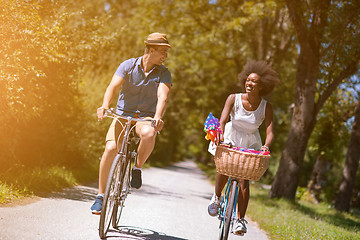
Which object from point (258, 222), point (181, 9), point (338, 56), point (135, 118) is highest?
point (181, 9)

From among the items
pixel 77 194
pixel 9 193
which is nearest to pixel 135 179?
pixel 9 193

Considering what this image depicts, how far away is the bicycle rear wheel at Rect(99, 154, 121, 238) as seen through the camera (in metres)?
4.79

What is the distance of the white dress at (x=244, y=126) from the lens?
5.59 metres

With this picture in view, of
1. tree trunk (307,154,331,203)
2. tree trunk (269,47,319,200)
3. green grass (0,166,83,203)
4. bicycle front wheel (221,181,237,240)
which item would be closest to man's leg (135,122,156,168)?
bicycle front wheel (221,181,237,240)

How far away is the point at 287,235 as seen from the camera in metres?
7.13

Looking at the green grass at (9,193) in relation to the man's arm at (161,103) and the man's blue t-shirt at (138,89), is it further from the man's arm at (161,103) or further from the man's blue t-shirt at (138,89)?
the man's arm at (161,103)

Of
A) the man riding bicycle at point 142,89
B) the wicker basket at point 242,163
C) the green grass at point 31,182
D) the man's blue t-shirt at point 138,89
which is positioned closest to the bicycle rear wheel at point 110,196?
the man riding bicycle at point 142,89

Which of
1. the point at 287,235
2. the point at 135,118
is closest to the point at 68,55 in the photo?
the point at 135,118

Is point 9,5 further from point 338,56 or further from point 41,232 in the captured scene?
point 338,56

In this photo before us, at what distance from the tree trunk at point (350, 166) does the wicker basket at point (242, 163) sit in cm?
1372

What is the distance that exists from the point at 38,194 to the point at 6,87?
6.35 ft

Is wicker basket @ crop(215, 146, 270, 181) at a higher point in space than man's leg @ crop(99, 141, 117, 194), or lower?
higher

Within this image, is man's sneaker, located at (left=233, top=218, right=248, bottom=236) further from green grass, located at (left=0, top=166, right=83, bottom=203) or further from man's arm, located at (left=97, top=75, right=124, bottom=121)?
green grass, located at (left=0, top=166, right=83, bottom=203)

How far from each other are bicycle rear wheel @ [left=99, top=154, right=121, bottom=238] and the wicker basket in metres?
1.19
